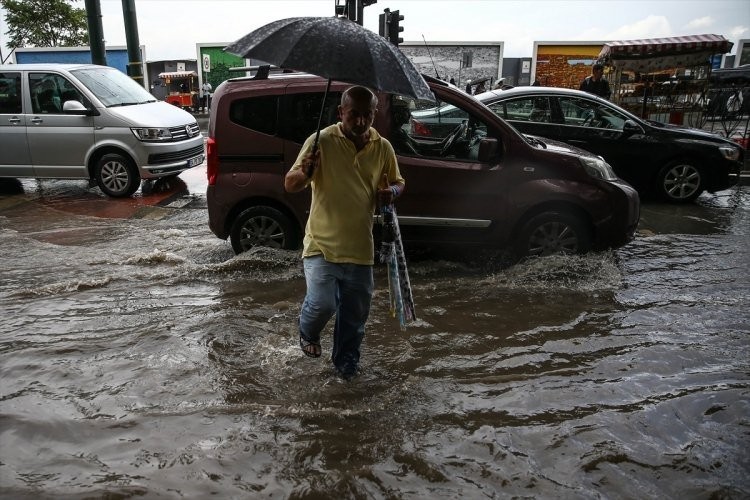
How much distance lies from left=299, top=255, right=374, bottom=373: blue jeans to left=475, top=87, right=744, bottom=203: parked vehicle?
220 inches

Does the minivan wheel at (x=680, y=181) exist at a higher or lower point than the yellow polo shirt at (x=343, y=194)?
lower

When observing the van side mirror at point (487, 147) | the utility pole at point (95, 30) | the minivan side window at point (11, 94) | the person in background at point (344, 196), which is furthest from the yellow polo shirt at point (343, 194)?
the utility pole at point (95, 30)

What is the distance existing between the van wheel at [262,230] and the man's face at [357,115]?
2750 millimetres

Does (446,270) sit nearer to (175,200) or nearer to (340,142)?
(340,142)

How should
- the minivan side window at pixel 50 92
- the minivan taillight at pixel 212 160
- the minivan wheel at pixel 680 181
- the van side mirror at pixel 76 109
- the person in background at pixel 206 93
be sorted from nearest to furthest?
the minivan taillight at pixel 212 160
the minivan wheel at pixel 680 181
the van side mirror at pixel 76 109
the minivan side window at pixel 50 92
the person in background at pixel 206 93

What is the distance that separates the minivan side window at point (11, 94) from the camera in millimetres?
9000

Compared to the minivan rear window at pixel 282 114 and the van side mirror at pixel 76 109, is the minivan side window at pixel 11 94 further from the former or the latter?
the minivan rear window at pixel 282 114

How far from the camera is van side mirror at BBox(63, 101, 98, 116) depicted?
8.67 m

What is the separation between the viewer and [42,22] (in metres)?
28.1

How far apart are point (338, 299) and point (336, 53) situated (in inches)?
53.9

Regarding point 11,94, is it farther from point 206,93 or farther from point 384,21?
point 206,93

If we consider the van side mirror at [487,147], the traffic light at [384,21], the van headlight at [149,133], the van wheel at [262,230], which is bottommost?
the van wheel at [262,230]

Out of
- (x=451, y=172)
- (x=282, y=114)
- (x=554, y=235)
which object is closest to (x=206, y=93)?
(x=282, y=114)

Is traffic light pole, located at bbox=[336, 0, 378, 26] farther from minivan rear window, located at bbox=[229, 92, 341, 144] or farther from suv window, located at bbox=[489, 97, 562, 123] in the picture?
minivan rear window, located at bbox=[229, 92, 341, 144]
